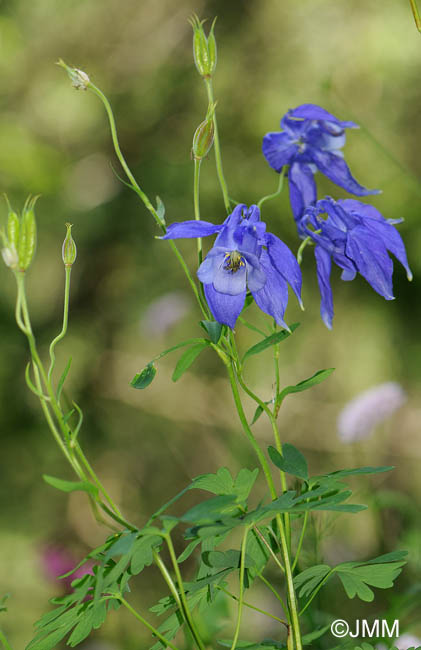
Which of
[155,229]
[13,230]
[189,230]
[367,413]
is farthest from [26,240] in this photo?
[155,229]

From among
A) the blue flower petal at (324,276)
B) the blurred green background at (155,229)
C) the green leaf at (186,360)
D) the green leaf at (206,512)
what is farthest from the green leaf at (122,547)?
the blurred green background at (155,229)

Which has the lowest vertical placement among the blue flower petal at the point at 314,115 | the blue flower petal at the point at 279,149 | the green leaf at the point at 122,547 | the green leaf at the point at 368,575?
the green leaf at the point at 368,575

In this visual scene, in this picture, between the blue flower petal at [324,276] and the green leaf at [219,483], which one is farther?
the blue flower petal at [324,276]

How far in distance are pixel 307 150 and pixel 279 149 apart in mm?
26

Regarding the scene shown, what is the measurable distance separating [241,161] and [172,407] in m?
0.82

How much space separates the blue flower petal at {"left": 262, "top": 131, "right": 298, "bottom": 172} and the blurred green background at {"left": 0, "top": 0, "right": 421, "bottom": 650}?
1.19 metres

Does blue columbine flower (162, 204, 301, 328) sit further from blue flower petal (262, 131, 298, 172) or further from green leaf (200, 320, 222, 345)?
blue flower petal (262, 131, 298, 172)

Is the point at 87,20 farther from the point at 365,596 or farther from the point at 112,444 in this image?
the point at 365,596

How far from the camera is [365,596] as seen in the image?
442 mm

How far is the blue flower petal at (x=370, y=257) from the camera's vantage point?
517mm

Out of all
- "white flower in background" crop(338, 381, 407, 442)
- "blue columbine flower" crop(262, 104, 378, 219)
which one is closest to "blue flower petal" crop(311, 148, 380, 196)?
"blue columbine flower" crop(262, 104, 378, 219)

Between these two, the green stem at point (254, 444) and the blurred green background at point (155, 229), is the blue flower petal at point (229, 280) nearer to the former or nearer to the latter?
the green stem at point (254, 444)

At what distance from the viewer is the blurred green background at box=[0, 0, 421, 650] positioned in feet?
6.10

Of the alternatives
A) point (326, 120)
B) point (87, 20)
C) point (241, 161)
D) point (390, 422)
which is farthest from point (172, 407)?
point (326, 120)
